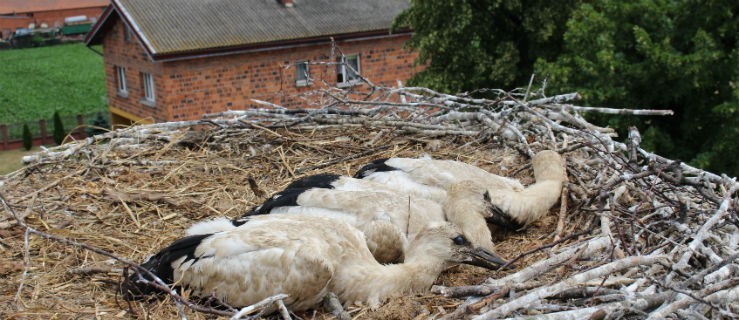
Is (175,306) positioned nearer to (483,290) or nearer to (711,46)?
(483,290)

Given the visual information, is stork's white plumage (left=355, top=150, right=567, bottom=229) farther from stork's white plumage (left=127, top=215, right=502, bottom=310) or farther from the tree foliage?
the tree foliage

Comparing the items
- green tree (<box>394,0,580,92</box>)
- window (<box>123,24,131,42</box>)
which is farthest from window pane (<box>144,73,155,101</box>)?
green tree (<box>394,0,580,92</box>)

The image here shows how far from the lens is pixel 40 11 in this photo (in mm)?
47594

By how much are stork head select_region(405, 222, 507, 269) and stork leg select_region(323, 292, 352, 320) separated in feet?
1.60

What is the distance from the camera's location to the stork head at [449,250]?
4.16 metres

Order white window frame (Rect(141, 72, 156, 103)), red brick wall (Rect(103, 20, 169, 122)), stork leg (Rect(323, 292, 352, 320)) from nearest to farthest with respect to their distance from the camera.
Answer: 1. stork leg (Rect(323, 292, 352, 320))
2. red brick wall (Rect(103, 20, 169, 122))
3. white window frame (Rect(141, 72, 156, 103))

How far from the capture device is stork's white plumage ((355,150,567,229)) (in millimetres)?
4793

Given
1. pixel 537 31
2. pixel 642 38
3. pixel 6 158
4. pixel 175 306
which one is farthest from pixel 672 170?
pixel 6 158

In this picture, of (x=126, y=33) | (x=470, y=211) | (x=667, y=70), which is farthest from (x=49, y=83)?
(x=470, y=211)

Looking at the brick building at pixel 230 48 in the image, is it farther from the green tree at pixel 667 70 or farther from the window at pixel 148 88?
the green tree at pixel 667 70

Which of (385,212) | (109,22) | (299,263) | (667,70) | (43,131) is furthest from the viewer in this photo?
(43,131)

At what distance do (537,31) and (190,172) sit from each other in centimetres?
1025

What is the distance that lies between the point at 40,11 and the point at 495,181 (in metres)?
48.1

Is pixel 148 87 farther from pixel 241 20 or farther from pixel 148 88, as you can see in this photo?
pixel 241 20
